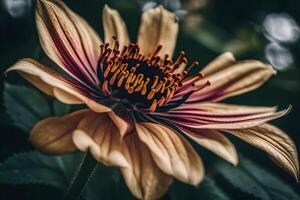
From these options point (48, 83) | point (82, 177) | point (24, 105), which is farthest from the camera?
point (24, 105)

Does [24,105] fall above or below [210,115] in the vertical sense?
below

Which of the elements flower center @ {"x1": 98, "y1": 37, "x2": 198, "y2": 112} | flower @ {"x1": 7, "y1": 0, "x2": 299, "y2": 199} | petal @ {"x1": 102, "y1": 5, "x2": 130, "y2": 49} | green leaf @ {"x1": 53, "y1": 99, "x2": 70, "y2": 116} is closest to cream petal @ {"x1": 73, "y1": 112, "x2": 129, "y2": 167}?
flower @ {"x1": 7, "y1": 0, "x2": 299, "y2": 199}

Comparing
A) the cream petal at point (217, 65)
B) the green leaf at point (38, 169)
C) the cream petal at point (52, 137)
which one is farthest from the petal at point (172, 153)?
the cream petal at point (217, 65)

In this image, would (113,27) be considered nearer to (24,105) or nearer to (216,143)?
(24,105)

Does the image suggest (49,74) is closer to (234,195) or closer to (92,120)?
(92,120)

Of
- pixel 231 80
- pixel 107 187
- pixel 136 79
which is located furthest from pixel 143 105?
pixel 231 80

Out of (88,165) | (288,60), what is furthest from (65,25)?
(288,60)
